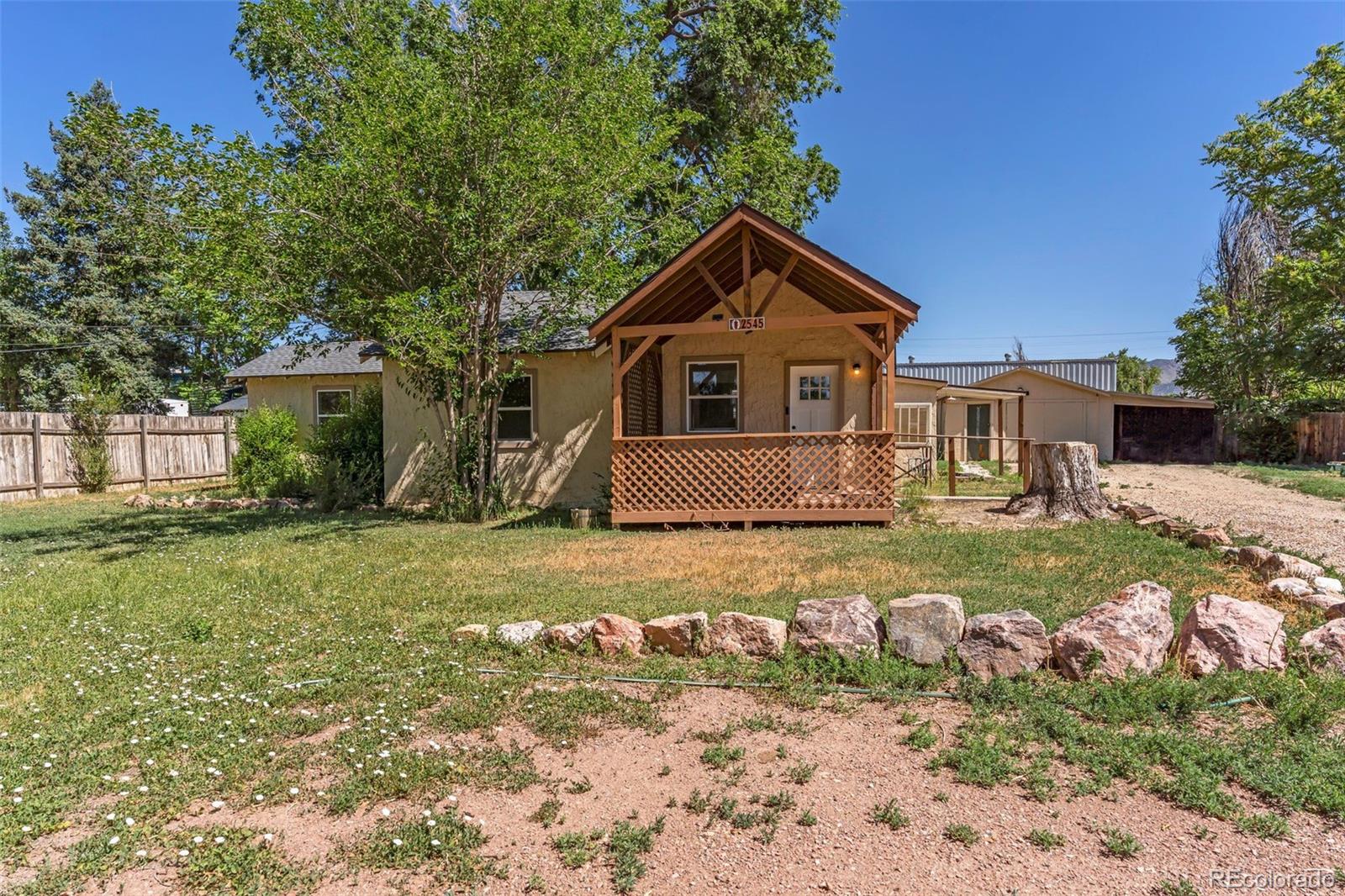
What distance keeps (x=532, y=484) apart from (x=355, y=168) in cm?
599

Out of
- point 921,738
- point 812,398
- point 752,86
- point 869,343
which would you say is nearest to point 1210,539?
point 869,343

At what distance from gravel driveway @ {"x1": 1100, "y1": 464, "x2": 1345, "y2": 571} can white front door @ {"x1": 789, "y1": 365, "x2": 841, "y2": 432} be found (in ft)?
16.9

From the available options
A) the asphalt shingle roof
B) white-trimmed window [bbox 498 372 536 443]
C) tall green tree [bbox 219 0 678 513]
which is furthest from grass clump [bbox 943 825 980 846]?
the asphalt shingle roof

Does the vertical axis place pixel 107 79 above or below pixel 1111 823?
above

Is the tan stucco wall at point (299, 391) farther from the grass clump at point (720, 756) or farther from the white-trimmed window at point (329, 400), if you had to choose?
the grass clump at point (720, 756)

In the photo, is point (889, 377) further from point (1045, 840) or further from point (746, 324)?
point (1045, 840)

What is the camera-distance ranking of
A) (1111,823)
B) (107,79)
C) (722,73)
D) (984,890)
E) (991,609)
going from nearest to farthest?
(984,890)
(1111,823)
(991,609)
(722,73)
(107,79)

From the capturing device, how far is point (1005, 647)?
3814mm

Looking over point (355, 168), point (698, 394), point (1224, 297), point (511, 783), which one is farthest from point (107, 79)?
point (1224, 297)

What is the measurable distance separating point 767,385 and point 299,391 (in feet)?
42.5

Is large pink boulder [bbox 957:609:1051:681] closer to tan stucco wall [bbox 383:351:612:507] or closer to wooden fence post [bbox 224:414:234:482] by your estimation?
tan stucco wall [bbox 383:351:612:507]

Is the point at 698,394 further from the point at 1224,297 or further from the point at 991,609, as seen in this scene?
the point at 1224,297

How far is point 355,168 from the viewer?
30.1ft

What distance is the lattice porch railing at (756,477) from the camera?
9.73 m
